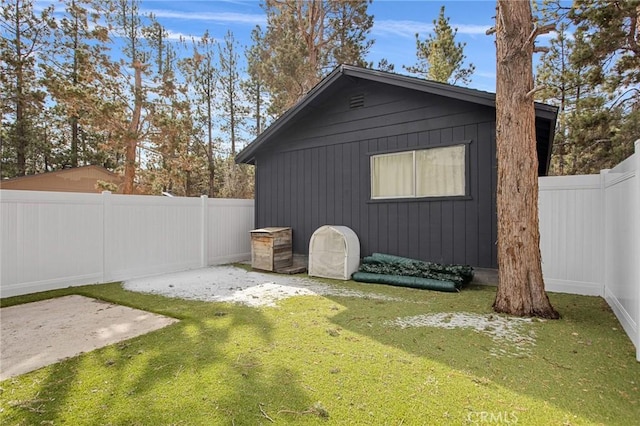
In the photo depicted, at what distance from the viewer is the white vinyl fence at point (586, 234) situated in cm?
355

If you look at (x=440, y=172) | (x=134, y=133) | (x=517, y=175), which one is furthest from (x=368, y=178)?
(x=134, y=133)

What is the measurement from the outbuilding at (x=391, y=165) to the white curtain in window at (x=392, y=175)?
0.02 meters

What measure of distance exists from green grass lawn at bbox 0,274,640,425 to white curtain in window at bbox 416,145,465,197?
2.70 meters

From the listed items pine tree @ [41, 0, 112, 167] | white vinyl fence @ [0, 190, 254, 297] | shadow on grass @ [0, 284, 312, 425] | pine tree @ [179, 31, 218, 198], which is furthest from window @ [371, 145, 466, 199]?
pine tree @ [179, 31, 218, 198]

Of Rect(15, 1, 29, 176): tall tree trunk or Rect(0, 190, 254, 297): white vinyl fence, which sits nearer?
Rect(0, 190, 254, 297): white vinyl fence

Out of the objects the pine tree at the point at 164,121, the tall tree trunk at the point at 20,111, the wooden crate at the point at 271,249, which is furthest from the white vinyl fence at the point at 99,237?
the tall tree trunk at the point at 20,111

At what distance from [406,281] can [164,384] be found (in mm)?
3964

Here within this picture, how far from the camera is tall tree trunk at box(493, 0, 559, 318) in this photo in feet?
12.0

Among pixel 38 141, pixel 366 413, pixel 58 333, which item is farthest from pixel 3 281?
pixel 38 141

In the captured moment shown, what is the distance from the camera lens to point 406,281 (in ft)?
17.6

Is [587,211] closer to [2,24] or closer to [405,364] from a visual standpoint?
[405,364]

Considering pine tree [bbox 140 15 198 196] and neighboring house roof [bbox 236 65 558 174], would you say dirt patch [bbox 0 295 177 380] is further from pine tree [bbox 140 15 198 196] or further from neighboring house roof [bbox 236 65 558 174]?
pine tree [bbox 140 15 198 196]

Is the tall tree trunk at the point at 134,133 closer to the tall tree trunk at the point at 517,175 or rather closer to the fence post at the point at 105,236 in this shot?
the fence post at the point at 105,236

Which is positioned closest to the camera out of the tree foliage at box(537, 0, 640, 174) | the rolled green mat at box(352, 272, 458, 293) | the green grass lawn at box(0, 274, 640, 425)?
the green grass lawn at box(0, 274, 640, 425)
